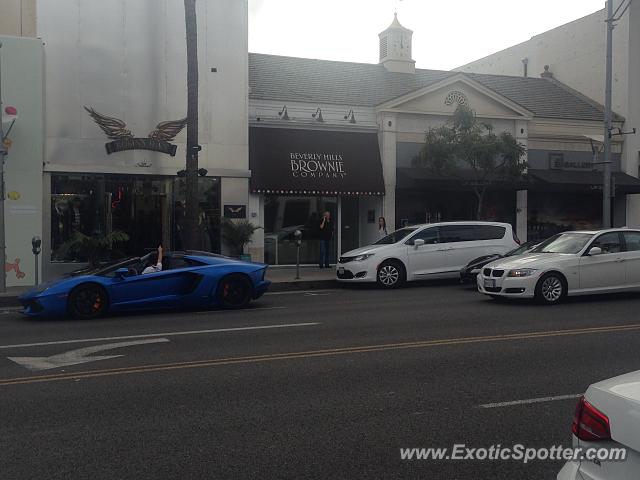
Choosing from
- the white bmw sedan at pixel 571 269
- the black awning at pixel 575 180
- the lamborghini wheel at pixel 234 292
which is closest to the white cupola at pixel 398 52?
Result: the black awning at pixel 575 180

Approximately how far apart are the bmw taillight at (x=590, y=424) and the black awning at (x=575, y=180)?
69.5ft

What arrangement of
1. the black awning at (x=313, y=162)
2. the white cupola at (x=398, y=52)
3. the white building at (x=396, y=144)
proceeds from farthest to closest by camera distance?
the white cupola at (x=398, y=52) < the white building at (x=396, y=144) < the black awning at (x=313, y=162)

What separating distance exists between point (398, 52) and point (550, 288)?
16657 mm

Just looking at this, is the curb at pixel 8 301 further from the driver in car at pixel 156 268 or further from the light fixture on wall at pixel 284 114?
the light fixture on wall at pixel 284 114

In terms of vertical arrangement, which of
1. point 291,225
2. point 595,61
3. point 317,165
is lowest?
point 291,225

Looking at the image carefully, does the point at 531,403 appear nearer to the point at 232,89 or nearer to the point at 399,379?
the point at 399,379

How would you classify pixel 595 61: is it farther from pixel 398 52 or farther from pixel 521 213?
pixel 521 213

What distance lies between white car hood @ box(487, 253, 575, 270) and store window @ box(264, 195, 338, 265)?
9069mm

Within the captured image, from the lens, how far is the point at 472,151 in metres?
20.3

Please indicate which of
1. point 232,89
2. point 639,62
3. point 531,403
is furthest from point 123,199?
point 639,62

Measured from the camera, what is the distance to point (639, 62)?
26.6m

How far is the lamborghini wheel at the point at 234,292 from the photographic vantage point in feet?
42.7

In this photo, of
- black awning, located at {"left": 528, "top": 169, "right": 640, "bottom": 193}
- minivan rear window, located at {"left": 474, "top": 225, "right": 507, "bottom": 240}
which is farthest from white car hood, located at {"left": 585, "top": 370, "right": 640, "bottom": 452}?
black awning, located at {"left": 528, "top": 169, "right": 640, "bottom": 193}

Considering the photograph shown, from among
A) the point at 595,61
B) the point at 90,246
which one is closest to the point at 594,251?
the point at 90,246
